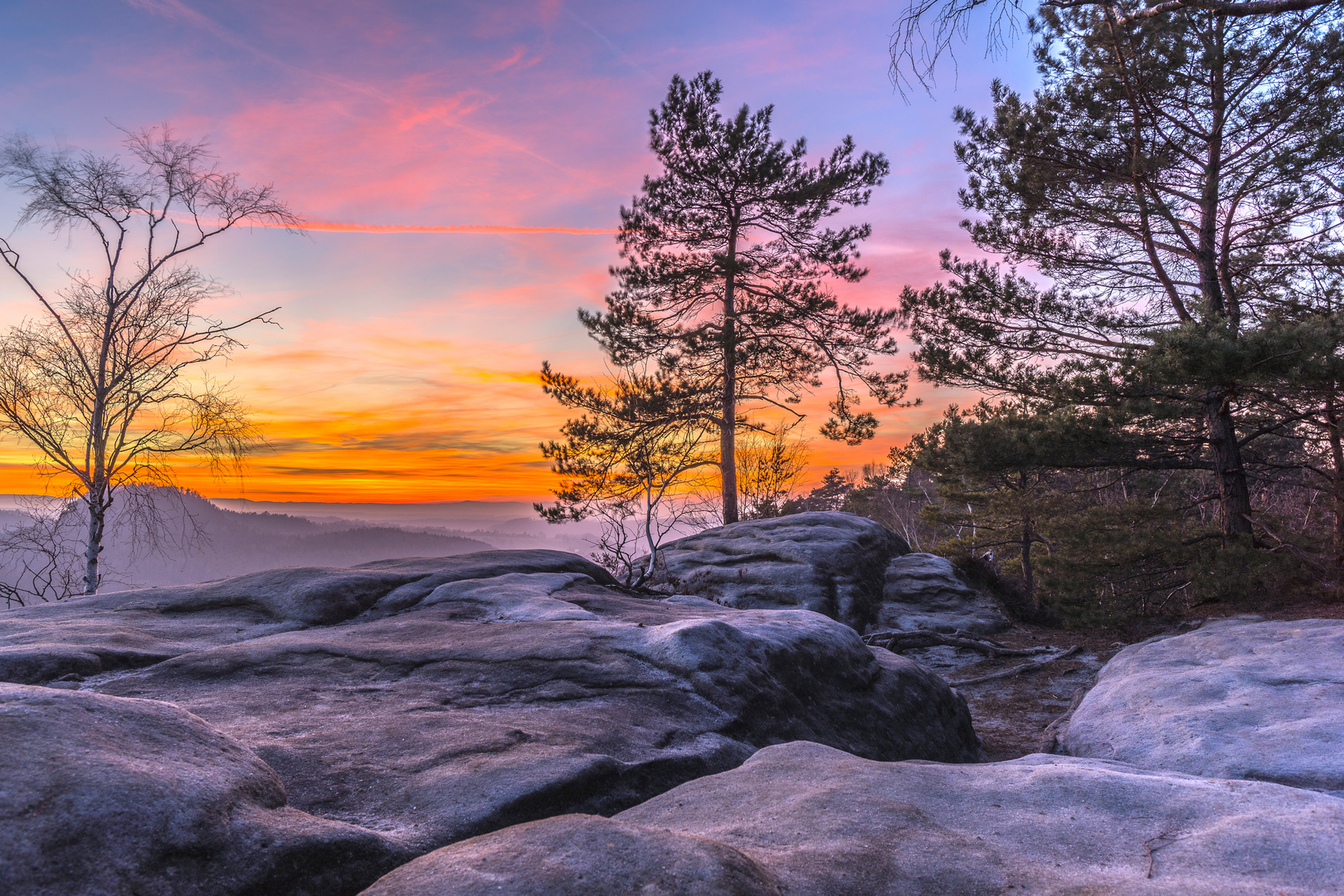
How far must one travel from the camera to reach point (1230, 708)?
4.97 m

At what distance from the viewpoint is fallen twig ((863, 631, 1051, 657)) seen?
1126 cm

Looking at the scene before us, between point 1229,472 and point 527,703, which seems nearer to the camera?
point 527,703

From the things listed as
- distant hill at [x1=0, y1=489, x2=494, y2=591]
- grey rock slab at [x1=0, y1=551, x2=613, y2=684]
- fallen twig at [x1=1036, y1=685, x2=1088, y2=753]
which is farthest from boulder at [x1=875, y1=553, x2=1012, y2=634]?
distant hill at [x1=0, y1=489, x2=494, y2=591]

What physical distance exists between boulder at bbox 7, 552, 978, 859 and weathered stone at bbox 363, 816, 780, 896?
0.76 m

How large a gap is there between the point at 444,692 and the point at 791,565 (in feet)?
31.9

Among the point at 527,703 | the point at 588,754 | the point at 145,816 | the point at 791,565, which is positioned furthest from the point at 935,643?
the point at 145,816

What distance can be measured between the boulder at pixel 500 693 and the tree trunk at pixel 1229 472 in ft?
28.8

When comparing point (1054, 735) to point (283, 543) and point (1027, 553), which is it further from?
point (283, 543)

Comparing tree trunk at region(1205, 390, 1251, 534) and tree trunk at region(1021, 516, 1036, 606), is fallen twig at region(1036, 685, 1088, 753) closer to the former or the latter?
tree trunk at region(1205, 390, 1251, 534)

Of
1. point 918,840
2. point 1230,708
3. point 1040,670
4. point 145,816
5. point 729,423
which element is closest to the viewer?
point 145,816

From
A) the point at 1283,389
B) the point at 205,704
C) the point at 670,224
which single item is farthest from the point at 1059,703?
the point at 670,224

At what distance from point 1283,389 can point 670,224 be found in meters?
13.4

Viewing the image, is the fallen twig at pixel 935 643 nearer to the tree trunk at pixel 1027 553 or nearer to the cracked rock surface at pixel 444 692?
the cracked rock surface at pixel 444 692

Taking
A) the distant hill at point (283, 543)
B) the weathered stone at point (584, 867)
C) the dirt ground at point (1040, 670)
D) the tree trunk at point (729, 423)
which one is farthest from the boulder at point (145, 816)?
the distant hill at point (283, 543)
